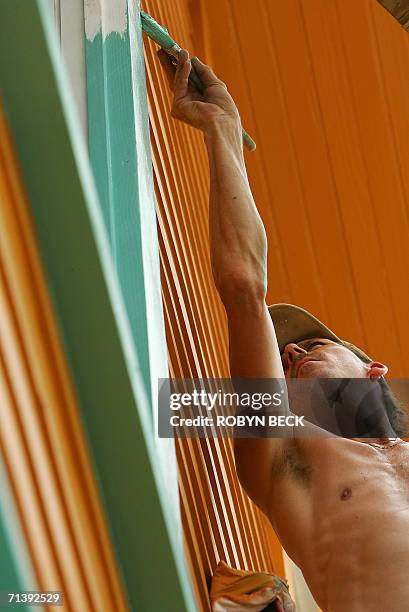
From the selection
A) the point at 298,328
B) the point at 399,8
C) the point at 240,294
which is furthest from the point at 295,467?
the point at 399,8

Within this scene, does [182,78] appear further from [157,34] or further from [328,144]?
[328,144]

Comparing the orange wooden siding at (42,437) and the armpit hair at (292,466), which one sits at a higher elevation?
the orange wooden siding at (42,437)

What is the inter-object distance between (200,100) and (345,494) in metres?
0.95

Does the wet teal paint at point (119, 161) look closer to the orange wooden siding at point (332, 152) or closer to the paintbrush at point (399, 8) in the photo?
the paintbrush at point (399, 8)

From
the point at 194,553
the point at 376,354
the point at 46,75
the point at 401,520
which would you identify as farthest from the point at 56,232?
the point at 376,354

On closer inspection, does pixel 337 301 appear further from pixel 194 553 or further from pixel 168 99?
pixel 194 553

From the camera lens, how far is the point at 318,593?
230 centimetres

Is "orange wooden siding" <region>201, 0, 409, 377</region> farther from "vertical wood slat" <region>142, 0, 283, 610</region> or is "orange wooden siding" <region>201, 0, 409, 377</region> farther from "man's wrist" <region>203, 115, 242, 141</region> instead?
"man's wrist" <region>203, 115, 242, 141</region>

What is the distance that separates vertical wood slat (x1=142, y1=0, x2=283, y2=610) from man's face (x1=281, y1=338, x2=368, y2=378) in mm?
253

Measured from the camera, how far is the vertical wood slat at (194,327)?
243 centimetres

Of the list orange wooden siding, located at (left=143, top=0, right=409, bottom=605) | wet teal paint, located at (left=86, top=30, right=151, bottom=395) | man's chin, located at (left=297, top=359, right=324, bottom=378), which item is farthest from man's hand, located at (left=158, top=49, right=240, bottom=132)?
orange wooden siding, located at (left=143, top=0, right=409, bottom=605)

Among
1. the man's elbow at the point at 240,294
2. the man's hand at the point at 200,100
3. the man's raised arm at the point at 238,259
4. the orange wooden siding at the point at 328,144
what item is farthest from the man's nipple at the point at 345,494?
the orange wooden siding at the point at 328,144

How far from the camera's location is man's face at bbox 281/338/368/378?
2764 millimetres

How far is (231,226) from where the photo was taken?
90.1 inches
